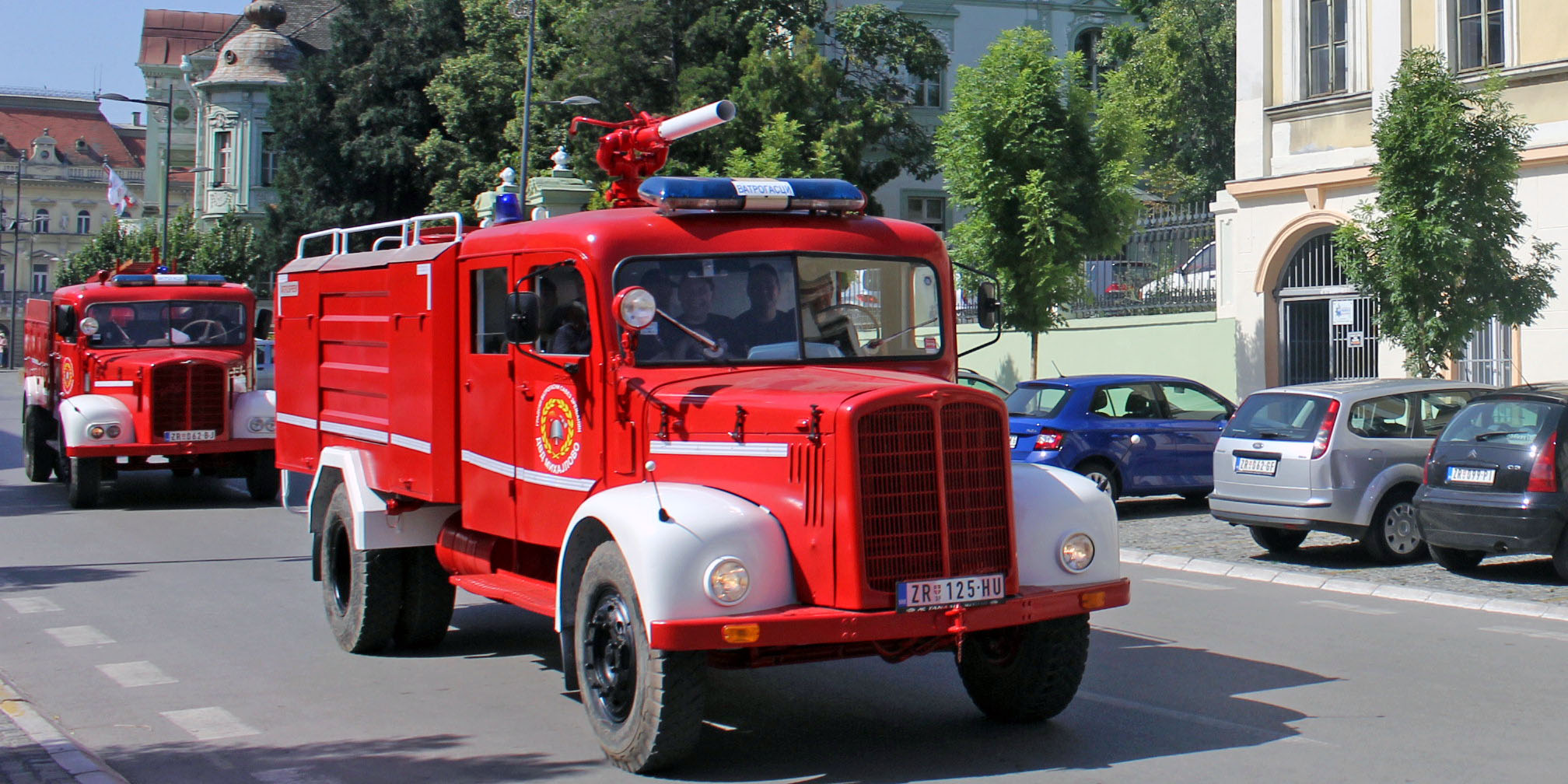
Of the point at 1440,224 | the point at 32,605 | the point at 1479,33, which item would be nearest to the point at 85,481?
the point at 32,605

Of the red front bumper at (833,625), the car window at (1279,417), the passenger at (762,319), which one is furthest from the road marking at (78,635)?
the car window at (1279,417)

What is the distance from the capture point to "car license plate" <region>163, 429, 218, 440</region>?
1780 cm

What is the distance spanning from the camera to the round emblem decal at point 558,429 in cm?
759

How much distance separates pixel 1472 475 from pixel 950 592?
705cm

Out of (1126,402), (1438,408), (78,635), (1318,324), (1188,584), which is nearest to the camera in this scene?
(78,635)

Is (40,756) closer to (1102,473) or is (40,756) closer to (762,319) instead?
(762,319)

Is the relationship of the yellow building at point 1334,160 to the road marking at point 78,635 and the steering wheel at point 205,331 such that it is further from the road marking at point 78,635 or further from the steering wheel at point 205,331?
the road marking at point 78,635

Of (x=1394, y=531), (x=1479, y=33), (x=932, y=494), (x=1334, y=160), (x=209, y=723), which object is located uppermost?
(x=1479, y=33)

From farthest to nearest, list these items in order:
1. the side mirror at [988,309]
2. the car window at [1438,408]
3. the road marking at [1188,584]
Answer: the car window at [1438,408], the road marking at [1188,584], the side mirror at [988,309]

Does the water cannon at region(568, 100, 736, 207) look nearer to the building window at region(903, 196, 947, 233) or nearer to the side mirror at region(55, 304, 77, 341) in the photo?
the side mirror at region(55, 304, 77, 341)

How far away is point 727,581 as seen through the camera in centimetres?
628

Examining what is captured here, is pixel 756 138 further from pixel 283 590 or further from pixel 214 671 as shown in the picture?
pixel 214 671

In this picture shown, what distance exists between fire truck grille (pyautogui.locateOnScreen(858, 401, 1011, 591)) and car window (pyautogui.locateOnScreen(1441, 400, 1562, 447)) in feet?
22.2

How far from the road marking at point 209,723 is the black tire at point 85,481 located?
10876 mm
